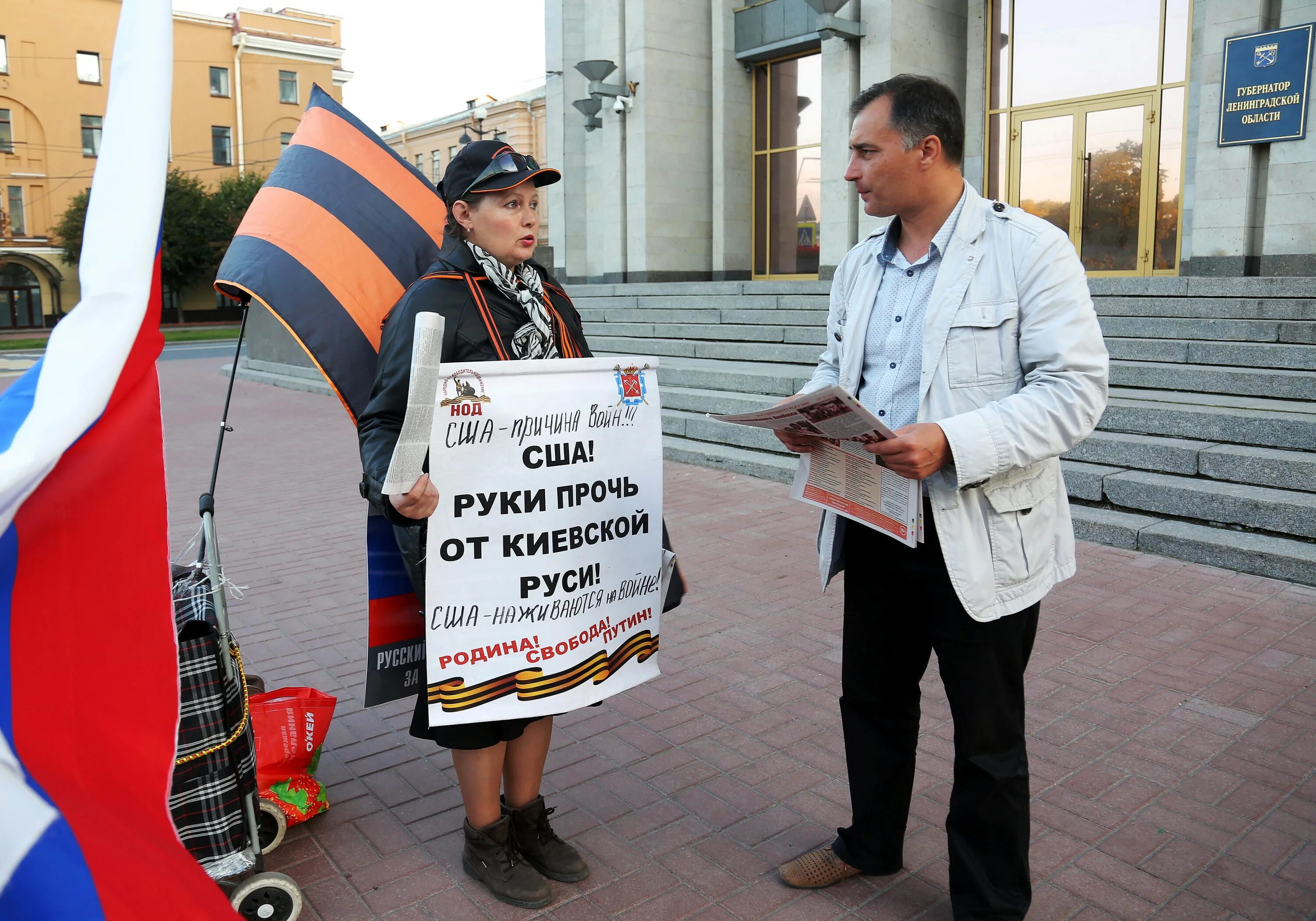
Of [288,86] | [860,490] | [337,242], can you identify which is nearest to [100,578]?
[337,242]

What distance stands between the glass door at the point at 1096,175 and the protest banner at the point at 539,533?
12.8m

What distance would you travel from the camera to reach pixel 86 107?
165 ft

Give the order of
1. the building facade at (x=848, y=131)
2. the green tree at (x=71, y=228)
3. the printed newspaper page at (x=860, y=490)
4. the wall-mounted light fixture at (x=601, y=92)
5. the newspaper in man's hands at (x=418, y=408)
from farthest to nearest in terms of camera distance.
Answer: the green tree at (x=71, y=228), the wall-mounted light fixture at (x=601, y=92), the building facade at (x=848, y=131), the printed newspaper page at (x=860, y=490), the newspaper in man's hands at (x=418, y=408)

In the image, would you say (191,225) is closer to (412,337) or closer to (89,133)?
(89,133)

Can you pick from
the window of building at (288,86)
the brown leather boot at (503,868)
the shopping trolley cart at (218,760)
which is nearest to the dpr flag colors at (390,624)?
the shopping trolley cart at (218,760)

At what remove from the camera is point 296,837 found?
3.43m

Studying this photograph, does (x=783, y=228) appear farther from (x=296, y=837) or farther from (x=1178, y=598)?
(x=296, y=837)

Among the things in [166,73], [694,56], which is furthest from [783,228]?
[166,73]

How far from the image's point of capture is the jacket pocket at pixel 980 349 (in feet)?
8.38

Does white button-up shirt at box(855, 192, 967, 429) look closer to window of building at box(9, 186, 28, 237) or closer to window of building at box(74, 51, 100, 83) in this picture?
window of building at box(9, 186, 28, 237)

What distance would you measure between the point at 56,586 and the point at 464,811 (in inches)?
86.6

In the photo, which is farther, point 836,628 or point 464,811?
point 836,628

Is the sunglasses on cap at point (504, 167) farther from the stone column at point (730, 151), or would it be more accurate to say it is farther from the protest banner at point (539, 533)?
the stone column at point (730, 151)

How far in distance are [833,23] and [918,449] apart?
13423 mm
